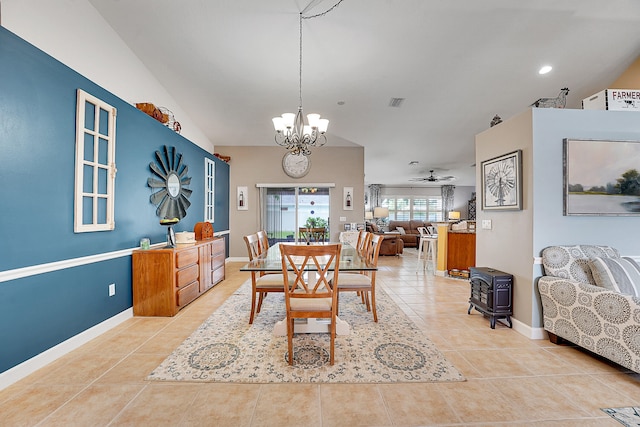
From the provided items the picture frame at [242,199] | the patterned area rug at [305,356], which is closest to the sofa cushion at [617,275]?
the patterned area rug at [305,356]

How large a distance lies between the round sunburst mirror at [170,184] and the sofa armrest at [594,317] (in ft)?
14.4

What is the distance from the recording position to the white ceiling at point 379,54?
119 inches

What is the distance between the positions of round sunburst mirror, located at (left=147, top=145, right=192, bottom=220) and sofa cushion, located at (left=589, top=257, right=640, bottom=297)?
4671mm

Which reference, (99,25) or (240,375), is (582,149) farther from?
(99,25)

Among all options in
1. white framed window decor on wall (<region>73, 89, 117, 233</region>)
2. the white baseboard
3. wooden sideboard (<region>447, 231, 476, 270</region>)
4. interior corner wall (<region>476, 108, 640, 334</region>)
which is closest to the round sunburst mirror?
white framed window decor on wall (<region>73, 89, 117, 233</region>)

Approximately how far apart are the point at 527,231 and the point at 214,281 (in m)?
4.16

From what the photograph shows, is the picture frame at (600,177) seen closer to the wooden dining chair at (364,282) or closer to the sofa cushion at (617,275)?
the sofa cushion at (617,275)

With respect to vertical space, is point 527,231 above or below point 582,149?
below

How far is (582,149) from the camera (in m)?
2.54

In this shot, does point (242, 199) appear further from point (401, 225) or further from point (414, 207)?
point (414, 207)

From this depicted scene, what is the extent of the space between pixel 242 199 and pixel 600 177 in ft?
20.1

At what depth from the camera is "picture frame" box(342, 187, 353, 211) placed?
6684mm

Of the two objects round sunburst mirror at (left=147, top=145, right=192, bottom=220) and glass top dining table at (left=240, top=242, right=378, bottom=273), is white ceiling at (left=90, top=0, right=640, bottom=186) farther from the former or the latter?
glass top dining table at (left=240, top=242, right=378, bottom=273)

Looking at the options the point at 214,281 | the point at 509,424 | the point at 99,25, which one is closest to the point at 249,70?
the point at 99,25
